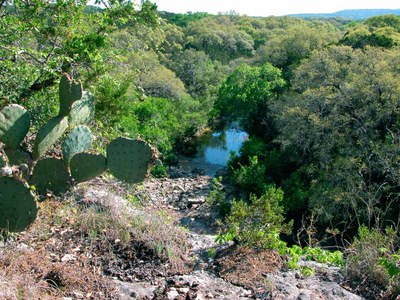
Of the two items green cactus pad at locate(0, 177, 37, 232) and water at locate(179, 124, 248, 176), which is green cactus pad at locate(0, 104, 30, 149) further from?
water at locate(179, 124, 248, 176)

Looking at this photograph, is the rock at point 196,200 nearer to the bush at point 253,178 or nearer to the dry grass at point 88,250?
the bush at point 253,178

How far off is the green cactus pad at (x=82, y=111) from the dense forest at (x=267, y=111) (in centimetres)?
85

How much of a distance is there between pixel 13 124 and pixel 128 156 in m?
1.02

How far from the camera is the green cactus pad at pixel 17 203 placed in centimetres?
313

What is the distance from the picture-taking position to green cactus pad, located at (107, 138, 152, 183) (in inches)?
150

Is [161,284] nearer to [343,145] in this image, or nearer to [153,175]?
[343,145]

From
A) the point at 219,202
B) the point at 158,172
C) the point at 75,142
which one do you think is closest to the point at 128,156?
the point at 75,142

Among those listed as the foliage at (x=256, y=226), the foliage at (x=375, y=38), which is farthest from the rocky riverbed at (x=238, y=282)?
the foliage at (x=375, y=38)

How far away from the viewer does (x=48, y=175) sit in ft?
12.5

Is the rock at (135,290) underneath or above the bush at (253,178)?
above

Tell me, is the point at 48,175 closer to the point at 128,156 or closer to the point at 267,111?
the point at 128,156

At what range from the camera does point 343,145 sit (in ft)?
37.9

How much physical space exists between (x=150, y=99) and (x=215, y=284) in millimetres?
15979

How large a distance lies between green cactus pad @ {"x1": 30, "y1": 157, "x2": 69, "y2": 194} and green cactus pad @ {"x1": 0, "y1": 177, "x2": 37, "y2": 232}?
665 mm
